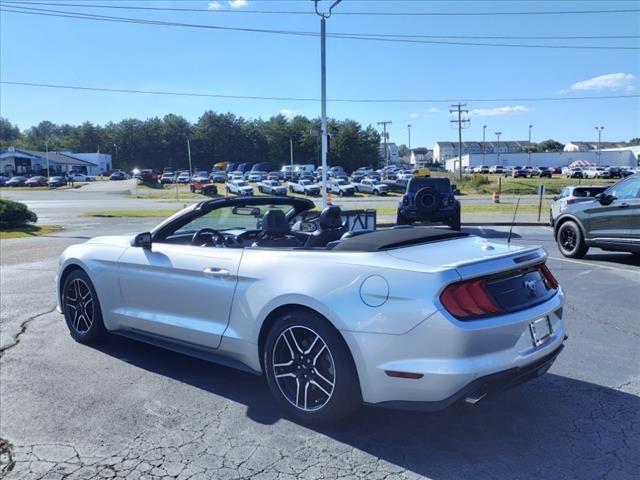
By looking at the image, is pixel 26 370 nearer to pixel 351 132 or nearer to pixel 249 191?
pixel 249 191

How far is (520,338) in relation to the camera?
3195 millimetres

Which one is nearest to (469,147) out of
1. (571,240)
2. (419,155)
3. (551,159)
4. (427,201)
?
(419,155)

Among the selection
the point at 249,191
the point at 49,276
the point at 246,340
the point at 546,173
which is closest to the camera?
the point at 246,340

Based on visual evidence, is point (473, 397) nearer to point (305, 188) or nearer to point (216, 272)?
point (216, 272)

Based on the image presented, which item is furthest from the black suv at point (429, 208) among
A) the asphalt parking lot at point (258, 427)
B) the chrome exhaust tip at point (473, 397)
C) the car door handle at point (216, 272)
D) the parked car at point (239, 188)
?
the parked car at point (239, 188)

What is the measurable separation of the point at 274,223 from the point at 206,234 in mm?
627

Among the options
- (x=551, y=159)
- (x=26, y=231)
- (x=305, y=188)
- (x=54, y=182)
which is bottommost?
(x=26, y=231)

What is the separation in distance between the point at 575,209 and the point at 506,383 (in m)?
8.50

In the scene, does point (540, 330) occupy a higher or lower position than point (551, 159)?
lower

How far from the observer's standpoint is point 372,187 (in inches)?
2044

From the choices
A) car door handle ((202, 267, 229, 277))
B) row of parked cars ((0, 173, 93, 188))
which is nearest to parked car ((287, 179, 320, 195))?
row of parked cars ((0, 173, 93, 188))

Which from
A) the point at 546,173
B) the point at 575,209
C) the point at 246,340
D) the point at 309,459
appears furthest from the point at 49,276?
the point at 546,173

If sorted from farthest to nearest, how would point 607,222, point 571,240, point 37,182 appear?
point 37,182
point 571,240
point 607,222

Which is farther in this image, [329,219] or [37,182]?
[37,182]
